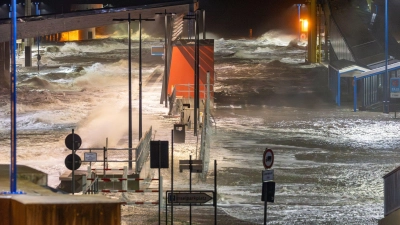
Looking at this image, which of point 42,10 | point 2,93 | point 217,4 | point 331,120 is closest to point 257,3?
point 217,4

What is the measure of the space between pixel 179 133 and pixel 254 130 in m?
4.68

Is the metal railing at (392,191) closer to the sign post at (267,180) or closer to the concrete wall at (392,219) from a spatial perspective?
the concrete wall at (392,219)

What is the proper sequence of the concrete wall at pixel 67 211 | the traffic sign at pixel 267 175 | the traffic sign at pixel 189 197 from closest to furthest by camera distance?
the concrete wall at pixel 67 211, the traffic sign at pixel 189 197, the traffic sign at pixel 267 175

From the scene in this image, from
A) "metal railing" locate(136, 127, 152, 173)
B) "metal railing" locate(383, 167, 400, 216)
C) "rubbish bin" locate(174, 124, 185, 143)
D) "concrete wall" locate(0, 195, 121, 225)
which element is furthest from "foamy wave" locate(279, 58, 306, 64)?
"concrete wall" locate(0, 195, 121, 225)

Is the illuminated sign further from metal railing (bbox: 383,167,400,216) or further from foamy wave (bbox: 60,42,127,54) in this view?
foamy wave (bbox: 60,42,127,54)

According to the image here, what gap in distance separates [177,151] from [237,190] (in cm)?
645

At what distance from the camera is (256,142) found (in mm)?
30281

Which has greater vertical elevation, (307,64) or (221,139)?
(307,64)

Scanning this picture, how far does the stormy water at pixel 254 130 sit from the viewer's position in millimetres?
21062

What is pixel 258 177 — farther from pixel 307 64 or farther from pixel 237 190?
pixel 307 64

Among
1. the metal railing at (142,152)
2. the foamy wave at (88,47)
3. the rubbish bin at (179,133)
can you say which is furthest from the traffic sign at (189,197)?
the foamy wave at (88,47)

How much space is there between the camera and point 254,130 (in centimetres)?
3334

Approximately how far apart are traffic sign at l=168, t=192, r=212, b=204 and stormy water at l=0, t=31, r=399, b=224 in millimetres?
2766

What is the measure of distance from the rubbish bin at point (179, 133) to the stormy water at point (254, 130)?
44.3 inches
